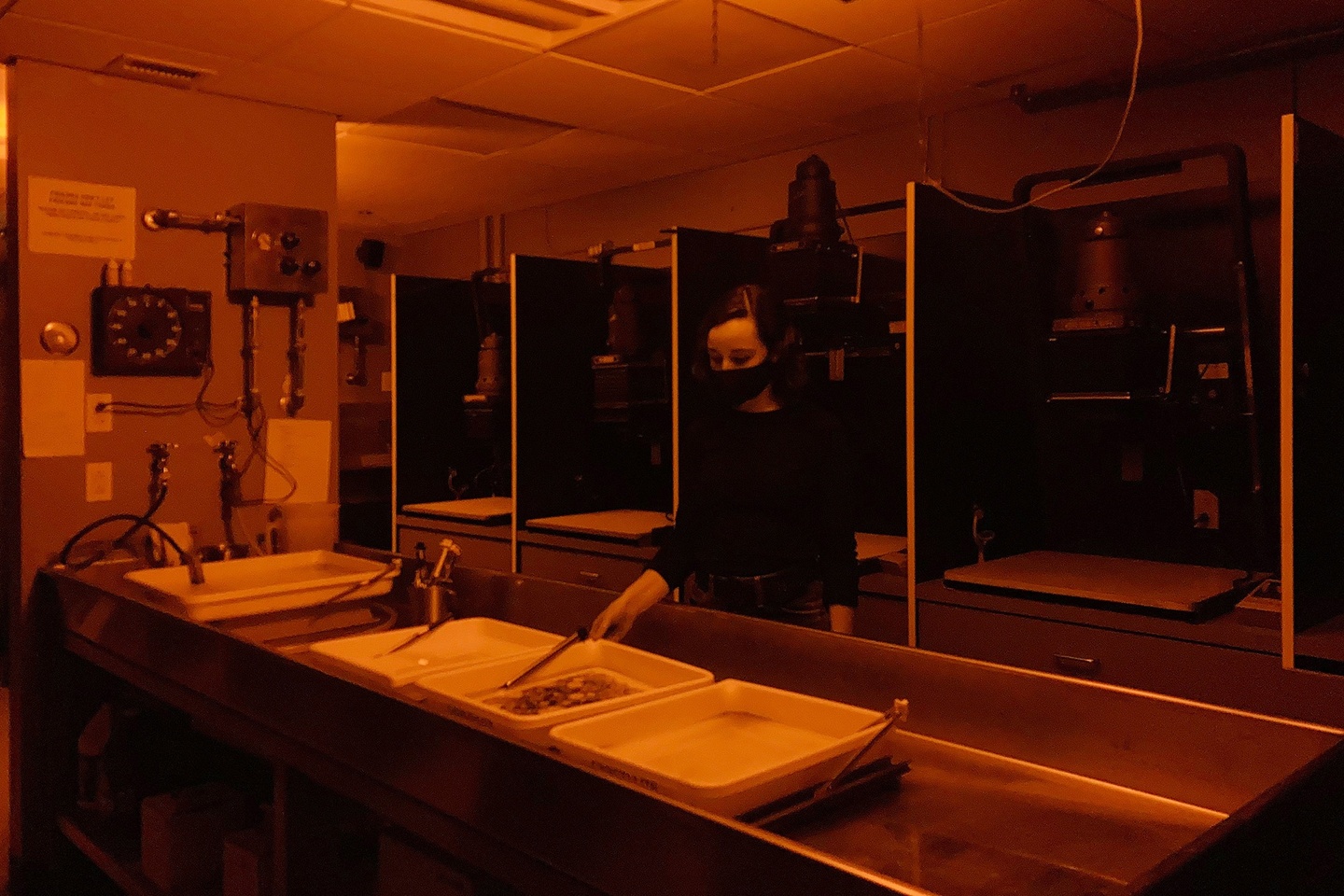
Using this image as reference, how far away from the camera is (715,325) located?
263 cm

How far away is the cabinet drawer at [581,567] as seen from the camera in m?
3.56

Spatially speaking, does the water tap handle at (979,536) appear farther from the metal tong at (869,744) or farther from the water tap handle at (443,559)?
the metal tong at (869,744)

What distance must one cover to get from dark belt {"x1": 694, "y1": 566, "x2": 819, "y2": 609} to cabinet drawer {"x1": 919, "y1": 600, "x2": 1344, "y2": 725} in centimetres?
41

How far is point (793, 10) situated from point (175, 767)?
2426mm

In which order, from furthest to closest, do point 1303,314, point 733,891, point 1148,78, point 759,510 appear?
point 1148,78, point 759,510, point 1303,314, point 733,891

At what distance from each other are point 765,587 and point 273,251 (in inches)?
69.8

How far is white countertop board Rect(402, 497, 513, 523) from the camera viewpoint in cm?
415

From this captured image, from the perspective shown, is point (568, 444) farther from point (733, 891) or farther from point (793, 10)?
point (733, 891)

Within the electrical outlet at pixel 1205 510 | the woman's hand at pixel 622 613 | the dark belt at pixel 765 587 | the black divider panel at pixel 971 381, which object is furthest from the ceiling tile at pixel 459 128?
the electrical outlet at pixel 1205 510

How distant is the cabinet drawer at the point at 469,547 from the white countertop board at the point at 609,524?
207mm

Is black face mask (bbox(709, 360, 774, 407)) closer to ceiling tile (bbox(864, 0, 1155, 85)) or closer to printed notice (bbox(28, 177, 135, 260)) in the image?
ceiling tile (bbox(864, 0, 1155, 85))

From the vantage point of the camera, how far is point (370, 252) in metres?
6.22

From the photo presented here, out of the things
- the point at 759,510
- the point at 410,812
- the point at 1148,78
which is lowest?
the point at 410,812

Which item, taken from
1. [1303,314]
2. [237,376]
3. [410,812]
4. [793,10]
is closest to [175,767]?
[237,376]
